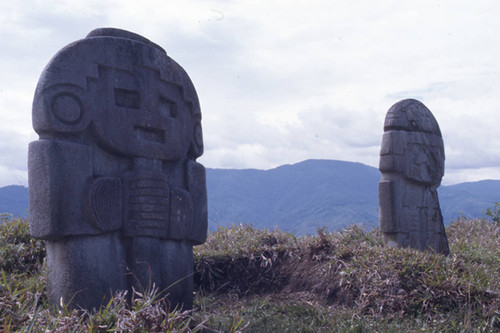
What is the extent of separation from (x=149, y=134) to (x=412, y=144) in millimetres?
4370

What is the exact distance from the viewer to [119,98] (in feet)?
14.5

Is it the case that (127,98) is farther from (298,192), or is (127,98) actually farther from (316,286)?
(298,192)

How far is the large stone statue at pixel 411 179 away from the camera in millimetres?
7363

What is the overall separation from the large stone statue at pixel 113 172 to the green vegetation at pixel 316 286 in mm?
274

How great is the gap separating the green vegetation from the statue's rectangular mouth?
1268 mm

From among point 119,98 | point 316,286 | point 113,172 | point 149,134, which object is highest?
A: point 119,98

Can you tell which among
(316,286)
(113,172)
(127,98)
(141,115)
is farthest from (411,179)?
(113,172)

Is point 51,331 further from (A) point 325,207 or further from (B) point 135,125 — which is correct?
(A) point 325,207

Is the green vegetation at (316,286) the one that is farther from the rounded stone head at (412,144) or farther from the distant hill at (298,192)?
the distant hill at (298,192)

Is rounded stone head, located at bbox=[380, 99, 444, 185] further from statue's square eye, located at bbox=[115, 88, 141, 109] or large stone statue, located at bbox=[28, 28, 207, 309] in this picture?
statue's square eye, located at bbox=[115, 88, 141, 109]

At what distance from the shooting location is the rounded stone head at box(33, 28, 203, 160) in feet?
13.2

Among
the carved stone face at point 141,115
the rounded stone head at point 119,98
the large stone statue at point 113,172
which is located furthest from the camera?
the carved stone face at point 141,115

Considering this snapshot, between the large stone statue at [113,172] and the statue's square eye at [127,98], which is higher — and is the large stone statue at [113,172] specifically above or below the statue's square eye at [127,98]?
below

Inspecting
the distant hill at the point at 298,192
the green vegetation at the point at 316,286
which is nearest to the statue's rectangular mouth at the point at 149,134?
the green vegetation at the point at 316,286
